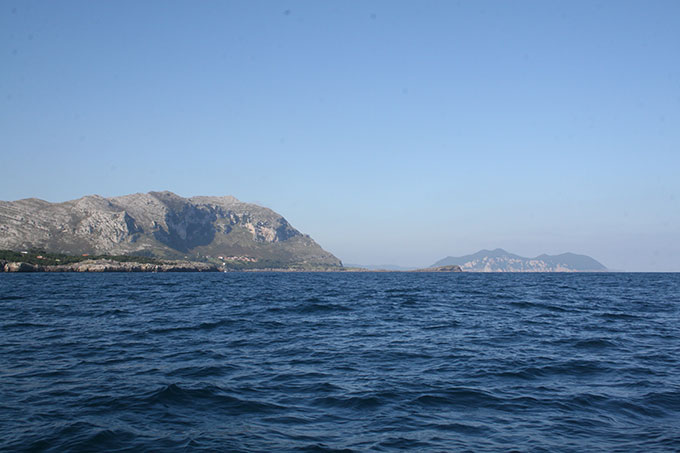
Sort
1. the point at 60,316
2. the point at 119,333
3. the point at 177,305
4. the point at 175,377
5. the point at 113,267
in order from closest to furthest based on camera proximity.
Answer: the point at 175,377, the point at 119,333, the point at 60,316, the point at 177,305, the point at 113,267

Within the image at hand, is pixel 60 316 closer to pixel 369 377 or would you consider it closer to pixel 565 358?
pixel 369 377

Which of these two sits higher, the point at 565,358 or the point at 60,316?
the point at 565,358

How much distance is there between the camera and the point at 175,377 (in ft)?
57.2

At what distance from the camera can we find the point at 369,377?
17516 mm

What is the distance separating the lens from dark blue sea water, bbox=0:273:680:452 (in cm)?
1138

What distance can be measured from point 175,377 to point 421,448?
10.9m

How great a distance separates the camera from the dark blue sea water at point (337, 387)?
37.3ft

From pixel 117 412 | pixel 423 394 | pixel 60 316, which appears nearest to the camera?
pixel 117 412

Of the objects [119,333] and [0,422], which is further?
[119,333]

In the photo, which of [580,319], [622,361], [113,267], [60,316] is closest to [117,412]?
[622,361]

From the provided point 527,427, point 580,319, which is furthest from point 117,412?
point 580,319

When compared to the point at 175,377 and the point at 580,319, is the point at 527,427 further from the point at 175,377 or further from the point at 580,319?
the point at 580,319

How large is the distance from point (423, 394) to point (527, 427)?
12.5 ft

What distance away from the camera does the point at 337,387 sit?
16.1 meters
